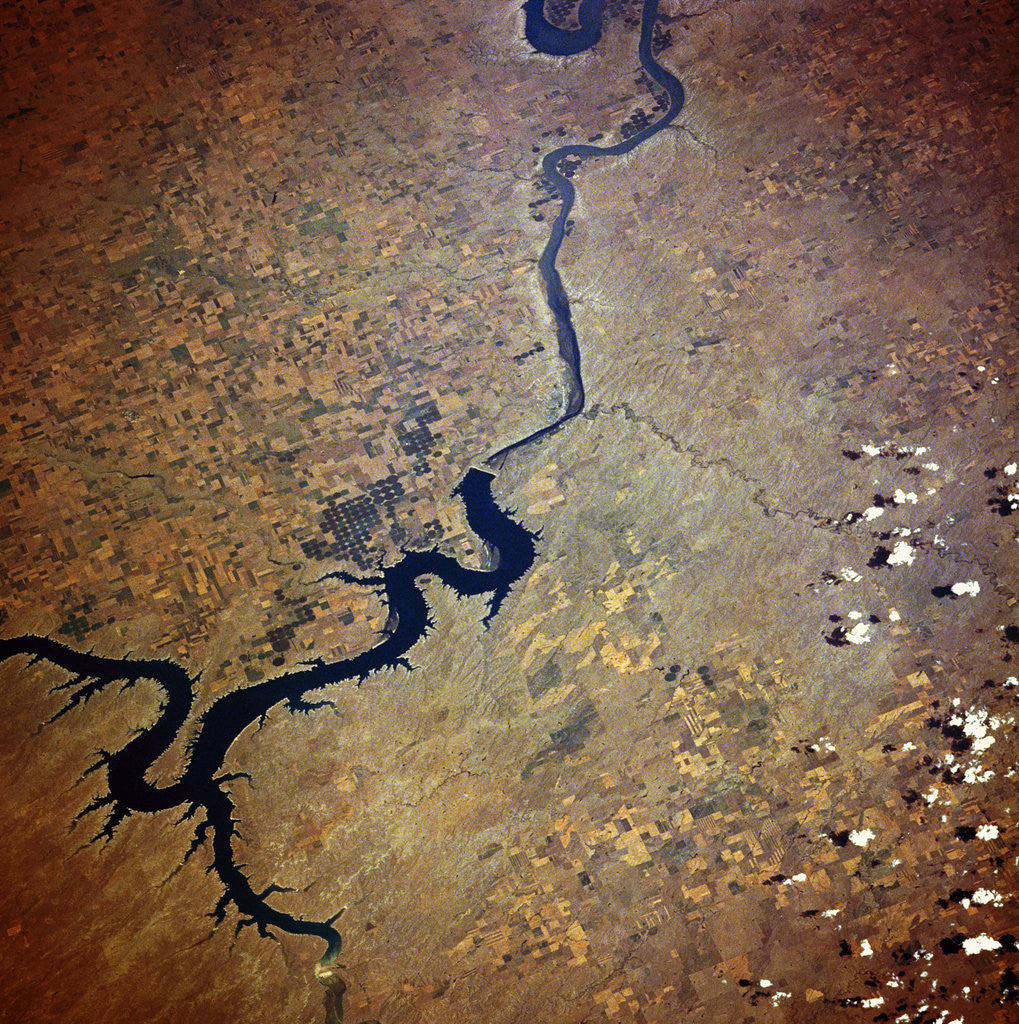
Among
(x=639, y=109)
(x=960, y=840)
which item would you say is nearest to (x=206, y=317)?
(x=639, y=109)

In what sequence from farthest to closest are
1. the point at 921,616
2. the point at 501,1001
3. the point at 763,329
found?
the point at 763,329
the point at 921,616
the point at 501,1001

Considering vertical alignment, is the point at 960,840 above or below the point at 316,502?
below

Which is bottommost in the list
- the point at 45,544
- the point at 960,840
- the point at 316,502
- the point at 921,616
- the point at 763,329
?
the point at 960,840

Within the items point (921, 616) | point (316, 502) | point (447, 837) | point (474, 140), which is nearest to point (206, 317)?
point (316, 502)

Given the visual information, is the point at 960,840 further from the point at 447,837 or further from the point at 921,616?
the point at 447,837

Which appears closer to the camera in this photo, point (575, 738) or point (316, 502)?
point (575, 738)

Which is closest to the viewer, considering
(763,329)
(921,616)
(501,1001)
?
(501,1001)
